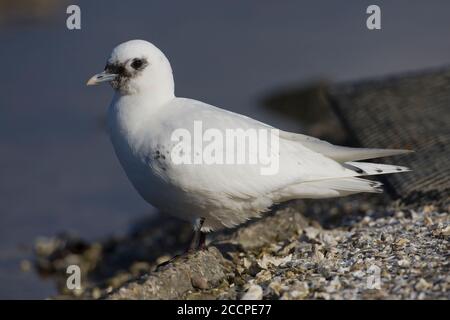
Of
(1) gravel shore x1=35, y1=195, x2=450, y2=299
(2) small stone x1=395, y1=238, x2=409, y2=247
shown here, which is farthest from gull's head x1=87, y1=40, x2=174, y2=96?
(2) small stone x1=395, y1=238, x2=409, y2=247

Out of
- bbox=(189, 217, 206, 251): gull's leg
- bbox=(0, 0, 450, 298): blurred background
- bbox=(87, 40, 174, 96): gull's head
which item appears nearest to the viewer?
bbox=(189, 217, 206, 251): gull's leg

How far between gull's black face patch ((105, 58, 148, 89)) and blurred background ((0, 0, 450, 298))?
275 centimetres

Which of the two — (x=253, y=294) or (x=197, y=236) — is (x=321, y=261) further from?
(x=197, y=236)

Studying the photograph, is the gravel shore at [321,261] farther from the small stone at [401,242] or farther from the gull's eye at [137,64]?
the gull's eye at [137,64]

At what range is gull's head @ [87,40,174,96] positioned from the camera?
6566mm

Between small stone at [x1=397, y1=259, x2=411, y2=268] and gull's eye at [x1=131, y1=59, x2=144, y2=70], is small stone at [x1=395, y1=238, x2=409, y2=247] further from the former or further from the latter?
gull's eye at [x1=131, y1=59, x2=144, y2=70]

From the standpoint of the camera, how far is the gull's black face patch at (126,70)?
21.6ft

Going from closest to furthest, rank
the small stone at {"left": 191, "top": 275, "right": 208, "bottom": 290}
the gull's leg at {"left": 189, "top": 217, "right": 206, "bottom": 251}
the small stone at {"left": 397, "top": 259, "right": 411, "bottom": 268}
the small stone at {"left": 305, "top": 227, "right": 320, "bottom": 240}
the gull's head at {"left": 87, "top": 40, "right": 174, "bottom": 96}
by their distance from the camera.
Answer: the small stone at {"left": 397, "top": 259, "right": 411, "bottom": 268}, the small stone at {"left": 191, "top": 275, "right": 208, "bottom": 290}, the gull's leg at {"left": 189, "top": 217, "right": 206, "bottom": 251}, the gull's head at {"left": 87, "top": 40, "right": 174, "bottom": 96}, the small stone at {"left": 305, "top": 227, "right": 320, "bottom": 240}

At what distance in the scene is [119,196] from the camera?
37.2 ft

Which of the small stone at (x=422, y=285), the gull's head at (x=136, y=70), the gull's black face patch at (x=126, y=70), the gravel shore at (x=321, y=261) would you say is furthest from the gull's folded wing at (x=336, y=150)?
the small stone at (x=422, y=285)

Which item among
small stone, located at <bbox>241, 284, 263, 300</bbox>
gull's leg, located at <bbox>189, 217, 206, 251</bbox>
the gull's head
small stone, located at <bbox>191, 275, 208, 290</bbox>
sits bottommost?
small stone, located at <bbox>241, 284, 263, 300</bbox>

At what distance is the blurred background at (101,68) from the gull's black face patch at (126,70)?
2.75 meters

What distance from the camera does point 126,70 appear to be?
6.58 metres
